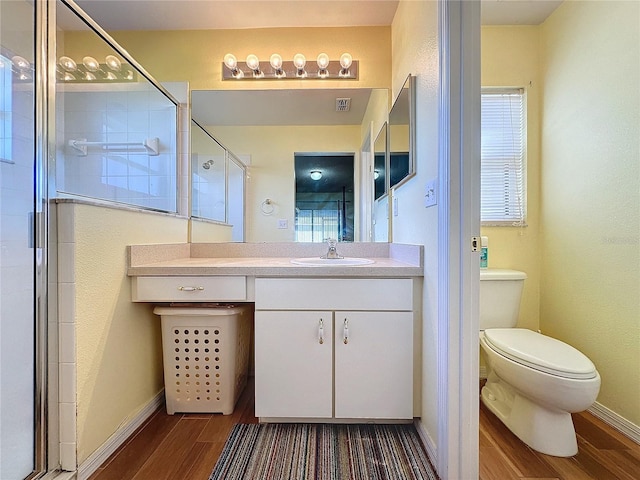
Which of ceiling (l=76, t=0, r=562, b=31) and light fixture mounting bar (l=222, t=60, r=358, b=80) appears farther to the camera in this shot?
light fixture mounting bar (l=222, t=60, r=358, b=80)

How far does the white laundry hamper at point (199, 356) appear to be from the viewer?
149 cm

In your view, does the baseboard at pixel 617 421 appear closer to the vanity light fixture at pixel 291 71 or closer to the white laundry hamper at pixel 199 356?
the white laundry hamper at pixel 199 356

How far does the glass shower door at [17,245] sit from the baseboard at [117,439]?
155 mm

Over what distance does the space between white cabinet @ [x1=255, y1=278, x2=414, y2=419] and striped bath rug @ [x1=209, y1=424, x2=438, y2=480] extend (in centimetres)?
8

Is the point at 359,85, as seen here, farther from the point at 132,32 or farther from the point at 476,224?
the point at 132,32

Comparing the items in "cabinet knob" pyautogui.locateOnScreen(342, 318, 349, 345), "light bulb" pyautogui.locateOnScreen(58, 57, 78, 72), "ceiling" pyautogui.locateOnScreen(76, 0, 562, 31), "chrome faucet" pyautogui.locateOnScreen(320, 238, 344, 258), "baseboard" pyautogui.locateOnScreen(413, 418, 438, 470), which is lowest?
"baseboard" pyautogui.locateOnScreen(413, 418, 438, 470)

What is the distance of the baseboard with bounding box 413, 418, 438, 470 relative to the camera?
1194 millimetres

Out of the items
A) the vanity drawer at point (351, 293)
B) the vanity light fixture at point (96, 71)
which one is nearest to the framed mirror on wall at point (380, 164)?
the vanity drawer at point (351, 293)

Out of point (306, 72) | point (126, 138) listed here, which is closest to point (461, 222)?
point (306, 72)

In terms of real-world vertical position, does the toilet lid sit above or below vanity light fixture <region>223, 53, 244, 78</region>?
below

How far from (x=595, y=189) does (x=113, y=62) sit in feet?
8.95

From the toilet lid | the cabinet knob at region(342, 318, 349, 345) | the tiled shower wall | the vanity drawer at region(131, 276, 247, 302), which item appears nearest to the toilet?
the toilet lid

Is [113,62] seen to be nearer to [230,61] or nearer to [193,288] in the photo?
[230,61]

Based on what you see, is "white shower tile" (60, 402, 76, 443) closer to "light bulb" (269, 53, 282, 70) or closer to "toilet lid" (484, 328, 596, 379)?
"toilet lid" (484, 328, 596, 379)
